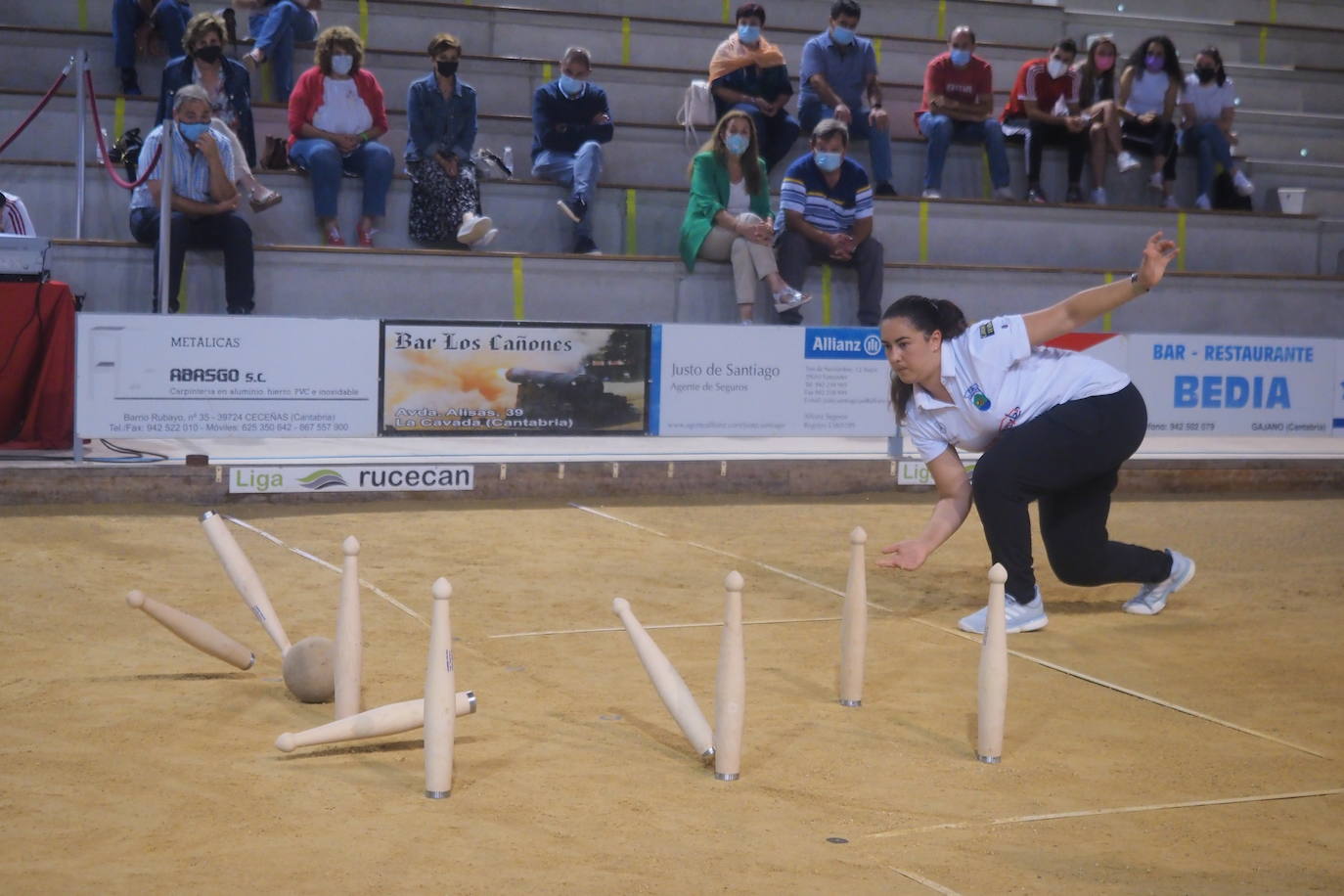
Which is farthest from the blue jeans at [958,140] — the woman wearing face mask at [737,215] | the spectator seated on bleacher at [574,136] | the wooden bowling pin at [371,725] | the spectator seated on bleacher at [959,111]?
the wooden bowling pin at [371,725]

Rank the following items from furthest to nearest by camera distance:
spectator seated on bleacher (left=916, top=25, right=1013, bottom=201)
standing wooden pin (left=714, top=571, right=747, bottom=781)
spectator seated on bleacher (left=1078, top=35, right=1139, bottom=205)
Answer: spectator seated on bleacher (left=1078, top=35, right=1139, bottom=205), spectator seated on bleacher (left=916, top=25, right=1013, bottom=201), standing wooden pin (left=714, top=571, right=747, bottom=781)

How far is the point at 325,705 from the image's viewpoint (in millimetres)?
5285

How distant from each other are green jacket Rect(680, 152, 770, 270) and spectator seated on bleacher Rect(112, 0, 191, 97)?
4.88 m

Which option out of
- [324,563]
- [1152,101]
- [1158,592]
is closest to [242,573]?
[324,563]

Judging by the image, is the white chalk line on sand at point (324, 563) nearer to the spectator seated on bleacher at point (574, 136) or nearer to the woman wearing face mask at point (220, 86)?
the woman wearing face mask at point (220, 86)

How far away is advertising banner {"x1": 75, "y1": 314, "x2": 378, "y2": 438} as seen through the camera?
9.77m

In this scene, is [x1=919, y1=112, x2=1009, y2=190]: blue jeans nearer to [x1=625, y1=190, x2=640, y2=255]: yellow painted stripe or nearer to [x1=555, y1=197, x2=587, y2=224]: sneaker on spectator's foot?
[x1=625, y1=190, x2=640, y2=255]: yellow painted stripe

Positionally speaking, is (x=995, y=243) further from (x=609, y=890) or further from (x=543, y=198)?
(x=609, y=890)

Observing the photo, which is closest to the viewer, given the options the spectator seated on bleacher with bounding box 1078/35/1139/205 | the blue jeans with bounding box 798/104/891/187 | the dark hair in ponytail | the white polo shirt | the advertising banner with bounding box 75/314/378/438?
Result: the dark hair in ponytail

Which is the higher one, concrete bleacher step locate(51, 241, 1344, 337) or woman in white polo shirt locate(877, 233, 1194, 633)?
concrete bleacher step locate(51, 241, 1344, 337)

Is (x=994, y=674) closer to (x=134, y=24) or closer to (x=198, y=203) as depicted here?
(x=198, y=203)

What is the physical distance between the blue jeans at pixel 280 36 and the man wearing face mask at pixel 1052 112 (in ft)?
23.5

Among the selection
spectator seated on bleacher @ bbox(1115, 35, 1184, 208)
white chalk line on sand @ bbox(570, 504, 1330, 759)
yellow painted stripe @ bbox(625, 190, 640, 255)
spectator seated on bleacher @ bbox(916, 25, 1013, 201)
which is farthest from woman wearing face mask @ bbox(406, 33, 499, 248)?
spectator seated on bleacher @ bbox(1115, 35, 1184, 208)

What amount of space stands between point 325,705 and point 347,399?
5.39 meters
